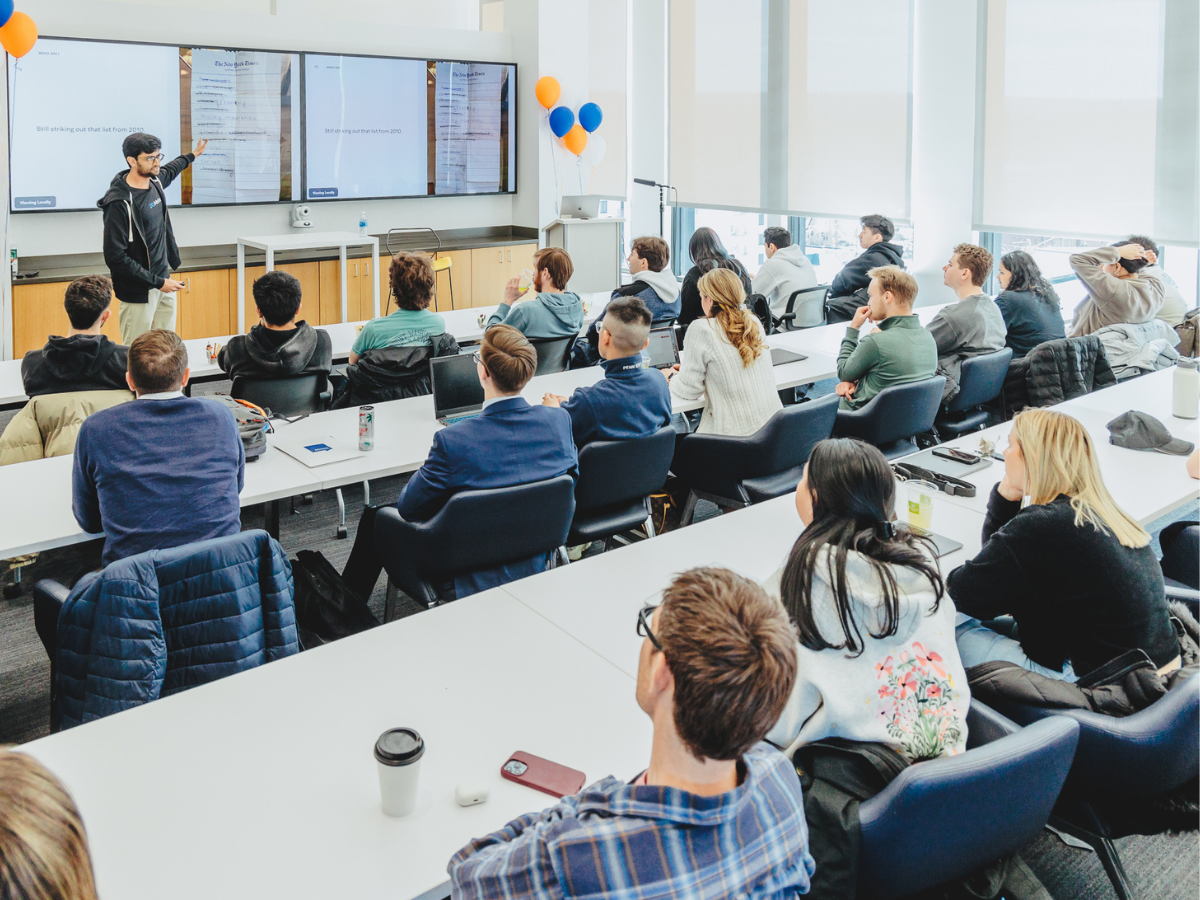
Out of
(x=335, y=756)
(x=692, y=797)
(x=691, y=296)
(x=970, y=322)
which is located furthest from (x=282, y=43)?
(x=692, y=797)

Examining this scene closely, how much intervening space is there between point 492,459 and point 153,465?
3.03ft

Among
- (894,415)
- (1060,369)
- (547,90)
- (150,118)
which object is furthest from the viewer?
(547,90)

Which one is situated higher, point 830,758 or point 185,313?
point 185,313

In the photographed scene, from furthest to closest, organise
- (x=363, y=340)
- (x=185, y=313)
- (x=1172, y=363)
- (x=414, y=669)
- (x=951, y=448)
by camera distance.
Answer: (x=185, y=313)
(x=1172, y=363)
(x=363, y=340)
(x=951, y=448)
(x=414, y=669)

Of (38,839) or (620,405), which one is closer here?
(38,839)

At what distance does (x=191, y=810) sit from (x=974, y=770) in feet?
4.17

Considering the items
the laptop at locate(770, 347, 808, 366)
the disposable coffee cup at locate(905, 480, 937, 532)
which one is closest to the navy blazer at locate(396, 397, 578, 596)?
the disposable coffee cup at locate(905, 480, 937, 532)

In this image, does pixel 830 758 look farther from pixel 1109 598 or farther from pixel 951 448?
pixel 951 448

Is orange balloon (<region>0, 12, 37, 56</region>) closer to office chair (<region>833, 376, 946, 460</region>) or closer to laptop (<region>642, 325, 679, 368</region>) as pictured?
laptop (<region>642, 325, 679, 368</region>)

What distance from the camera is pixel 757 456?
385 cm

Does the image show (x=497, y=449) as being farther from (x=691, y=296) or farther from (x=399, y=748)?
(x=691, y=296)

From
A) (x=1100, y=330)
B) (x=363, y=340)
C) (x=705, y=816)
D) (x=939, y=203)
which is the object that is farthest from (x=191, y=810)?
(x=939, y=203)

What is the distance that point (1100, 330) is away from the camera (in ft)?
18.2

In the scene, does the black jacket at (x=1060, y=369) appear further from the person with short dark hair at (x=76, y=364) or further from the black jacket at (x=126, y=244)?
the black jacket at (x=126, y=244)
